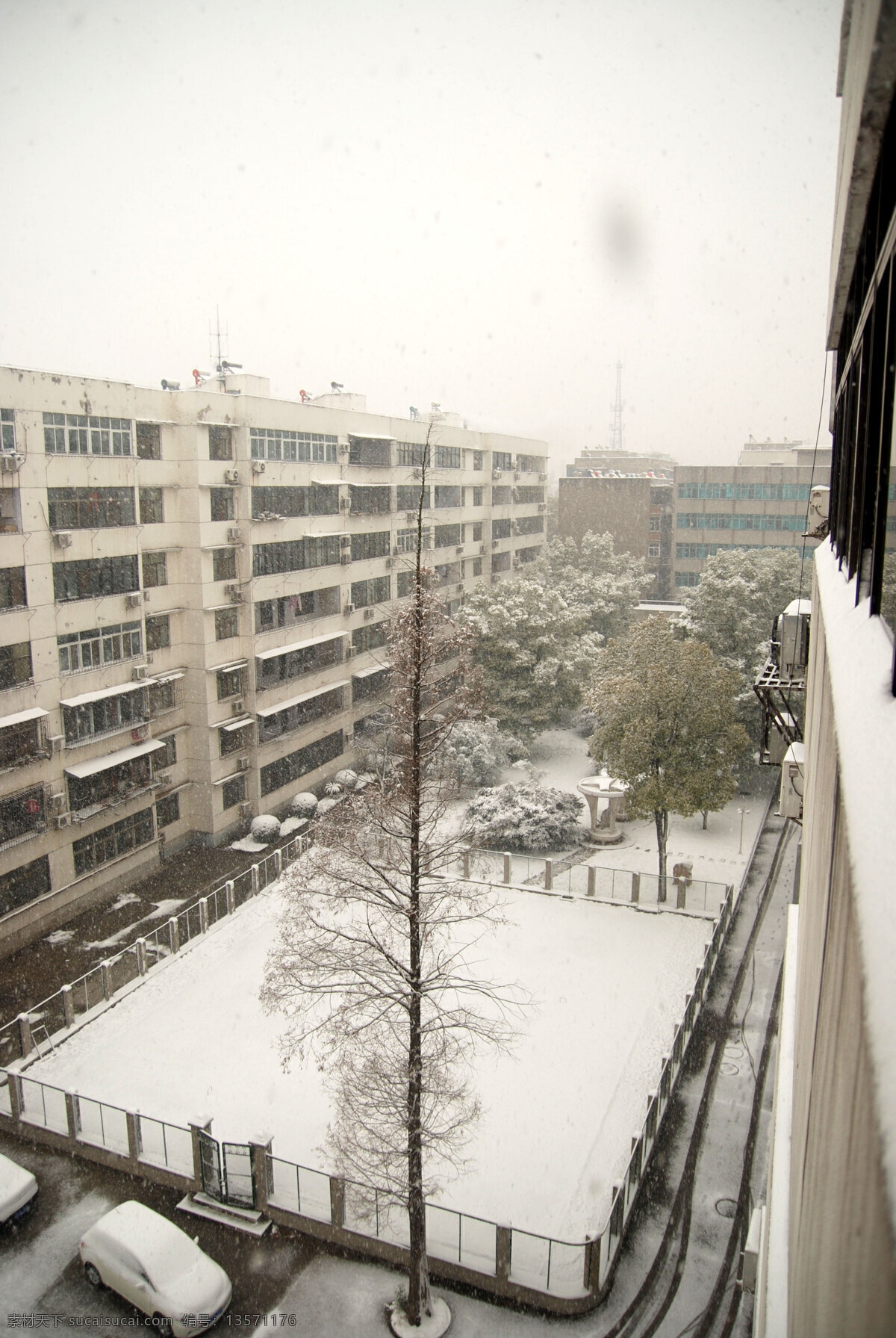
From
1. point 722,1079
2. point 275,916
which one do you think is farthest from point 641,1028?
point 275,916

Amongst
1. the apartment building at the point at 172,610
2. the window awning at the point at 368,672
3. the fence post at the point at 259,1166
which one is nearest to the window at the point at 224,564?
the apartment building at the point at 172,610

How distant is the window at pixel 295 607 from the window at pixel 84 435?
5241mm

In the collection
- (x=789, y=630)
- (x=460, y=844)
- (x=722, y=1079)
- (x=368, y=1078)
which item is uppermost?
(x=789, y=630)

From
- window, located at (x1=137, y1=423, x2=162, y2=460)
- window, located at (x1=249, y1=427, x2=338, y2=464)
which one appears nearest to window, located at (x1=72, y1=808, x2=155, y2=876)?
window, located at (x1=137, y1=423, x2=162, y2=460)

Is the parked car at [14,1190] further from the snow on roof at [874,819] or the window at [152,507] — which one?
the window at [152,507]

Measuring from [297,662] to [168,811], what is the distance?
17.4 feet

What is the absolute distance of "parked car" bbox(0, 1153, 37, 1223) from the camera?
9.46 metres

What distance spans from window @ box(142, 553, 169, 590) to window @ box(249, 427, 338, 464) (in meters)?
3.43

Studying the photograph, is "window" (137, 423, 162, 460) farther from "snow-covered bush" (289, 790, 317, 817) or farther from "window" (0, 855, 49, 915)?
"snow-covered bush" (289, 790, 317, 817)

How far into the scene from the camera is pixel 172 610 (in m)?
19.6

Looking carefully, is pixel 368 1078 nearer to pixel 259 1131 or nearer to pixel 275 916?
pixel 259 1131

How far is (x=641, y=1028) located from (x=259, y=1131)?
18.1 feet

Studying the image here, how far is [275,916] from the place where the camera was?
52.4ft

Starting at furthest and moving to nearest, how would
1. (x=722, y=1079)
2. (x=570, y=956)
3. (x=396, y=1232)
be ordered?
1. (x=570, y=956)
2. (x=722, y=1079)
3. (x=396, y=1232)
